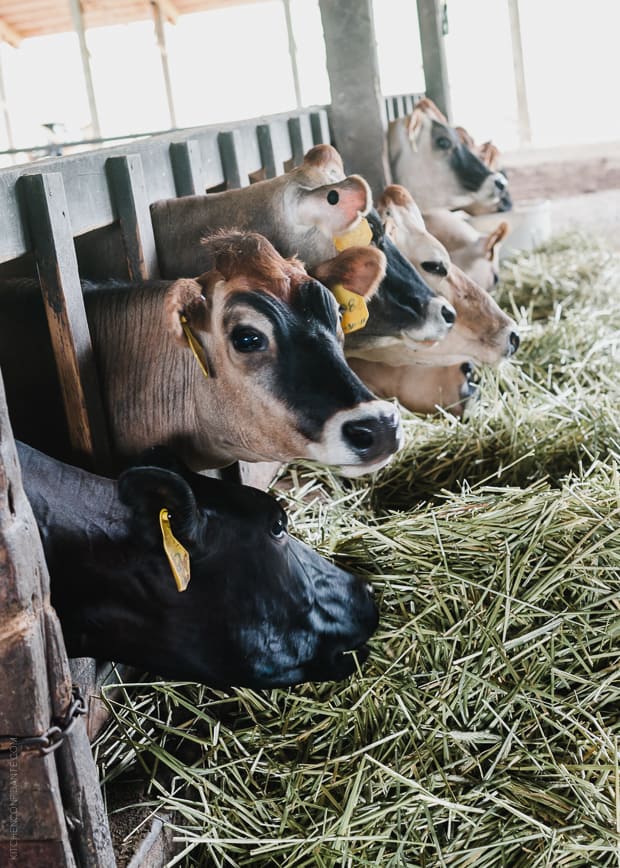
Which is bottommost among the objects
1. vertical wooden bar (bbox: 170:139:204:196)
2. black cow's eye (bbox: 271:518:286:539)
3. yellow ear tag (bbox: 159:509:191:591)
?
black cow's eye (bbox: 271:518:286:539)

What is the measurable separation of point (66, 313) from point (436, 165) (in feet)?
14.3

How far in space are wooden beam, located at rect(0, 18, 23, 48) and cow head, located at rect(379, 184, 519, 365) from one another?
17736mm

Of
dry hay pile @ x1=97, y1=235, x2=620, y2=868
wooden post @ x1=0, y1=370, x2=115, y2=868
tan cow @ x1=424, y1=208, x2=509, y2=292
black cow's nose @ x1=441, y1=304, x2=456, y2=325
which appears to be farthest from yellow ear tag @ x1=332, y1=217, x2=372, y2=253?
tan cow @ x1=424, y1=208, x2=509, y2=292

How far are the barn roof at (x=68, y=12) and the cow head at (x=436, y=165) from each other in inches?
525

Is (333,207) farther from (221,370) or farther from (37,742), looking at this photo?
(37,742)

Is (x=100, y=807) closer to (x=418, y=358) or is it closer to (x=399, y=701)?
(x=399, y=701)

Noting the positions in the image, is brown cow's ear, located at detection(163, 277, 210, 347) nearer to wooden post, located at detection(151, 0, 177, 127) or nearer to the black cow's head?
the black cow's head

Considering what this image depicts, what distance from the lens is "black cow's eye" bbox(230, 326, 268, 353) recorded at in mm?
2367

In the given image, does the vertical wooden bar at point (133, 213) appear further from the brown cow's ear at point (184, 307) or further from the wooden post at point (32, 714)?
the wooden post at point (32, 714)

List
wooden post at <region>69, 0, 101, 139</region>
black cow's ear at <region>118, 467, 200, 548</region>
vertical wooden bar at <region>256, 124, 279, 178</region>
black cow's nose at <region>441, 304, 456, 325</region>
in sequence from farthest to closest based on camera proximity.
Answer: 1. wooden post at <region>69, 0, 101, 139</region>
2. vertical wooden bar at <region>256, 124, 279, 178</region>
3. black cow's nose at <region>441, 304, 456, 325</region>
4. black cow's ear at <region>118, 467, 200, 548</region>

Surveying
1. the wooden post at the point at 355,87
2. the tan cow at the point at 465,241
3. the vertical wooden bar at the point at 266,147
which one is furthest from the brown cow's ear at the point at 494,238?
the vertical wooden bar at the point at 266,147

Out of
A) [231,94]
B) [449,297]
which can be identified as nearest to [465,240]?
[449,297]

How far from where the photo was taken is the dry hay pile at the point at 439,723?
221 cm

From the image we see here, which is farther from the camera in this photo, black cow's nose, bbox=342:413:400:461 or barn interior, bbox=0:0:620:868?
black cow's nose, bbox=342:413:400:461
